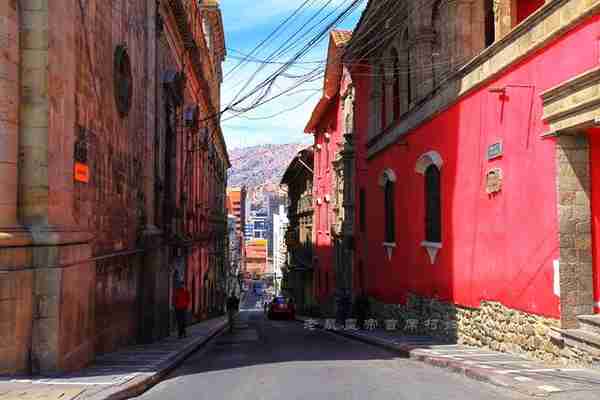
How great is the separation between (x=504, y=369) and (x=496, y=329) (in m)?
2.86

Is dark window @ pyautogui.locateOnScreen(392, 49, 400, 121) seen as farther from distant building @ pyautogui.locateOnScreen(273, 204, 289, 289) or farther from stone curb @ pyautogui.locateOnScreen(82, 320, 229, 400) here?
distant building @ pyautogui.locateOnScreen(273, 204, 289, 289)

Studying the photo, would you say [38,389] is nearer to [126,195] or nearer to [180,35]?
[126,195]

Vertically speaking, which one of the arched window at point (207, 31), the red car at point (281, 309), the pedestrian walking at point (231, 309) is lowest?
the red car at point (281, 309)

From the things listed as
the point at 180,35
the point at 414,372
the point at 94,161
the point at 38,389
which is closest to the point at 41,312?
the point at 38,389

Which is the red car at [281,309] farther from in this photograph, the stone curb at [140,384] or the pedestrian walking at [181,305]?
the stone curb at [140,384]

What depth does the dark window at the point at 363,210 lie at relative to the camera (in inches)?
1013

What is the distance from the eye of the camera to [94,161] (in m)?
11.3

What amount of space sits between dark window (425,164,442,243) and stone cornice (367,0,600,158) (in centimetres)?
140

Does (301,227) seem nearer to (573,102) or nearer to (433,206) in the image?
(433,206)

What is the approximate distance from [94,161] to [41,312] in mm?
3438

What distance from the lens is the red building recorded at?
9664 millimetres

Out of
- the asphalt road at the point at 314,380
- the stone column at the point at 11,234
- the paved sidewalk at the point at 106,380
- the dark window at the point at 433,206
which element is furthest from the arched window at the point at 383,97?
the stone column at the point at 11,234

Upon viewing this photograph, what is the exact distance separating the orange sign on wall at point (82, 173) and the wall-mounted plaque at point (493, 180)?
7328 millimetres

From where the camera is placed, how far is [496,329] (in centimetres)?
1215
